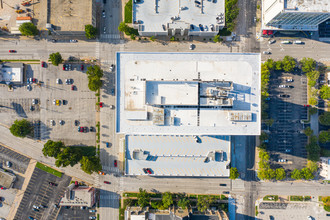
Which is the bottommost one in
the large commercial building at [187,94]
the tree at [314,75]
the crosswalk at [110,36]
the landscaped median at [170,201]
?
the landscaped median at [170,201]

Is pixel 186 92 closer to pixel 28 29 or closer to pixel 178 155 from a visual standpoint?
pixel 178 155

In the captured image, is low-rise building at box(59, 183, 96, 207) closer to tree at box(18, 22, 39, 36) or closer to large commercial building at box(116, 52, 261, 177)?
large commercial building at box(116, 52, 261, 177)

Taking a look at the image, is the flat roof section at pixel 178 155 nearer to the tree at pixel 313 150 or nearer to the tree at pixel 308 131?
the tree at pixel 308 131

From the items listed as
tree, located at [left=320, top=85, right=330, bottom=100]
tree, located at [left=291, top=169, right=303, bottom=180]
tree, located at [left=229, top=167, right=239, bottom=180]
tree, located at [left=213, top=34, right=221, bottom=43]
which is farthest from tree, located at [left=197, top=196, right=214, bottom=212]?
tree, located at [left=213, top=34, right=221, bottom=43]

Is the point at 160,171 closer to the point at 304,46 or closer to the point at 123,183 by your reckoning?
the point at 123,183

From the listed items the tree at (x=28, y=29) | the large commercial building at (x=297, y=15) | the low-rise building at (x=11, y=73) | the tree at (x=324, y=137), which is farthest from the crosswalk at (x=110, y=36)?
the tree at (x=324, y=137)

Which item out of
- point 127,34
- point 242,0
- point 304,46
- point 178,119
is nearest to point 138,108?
point 178,119
